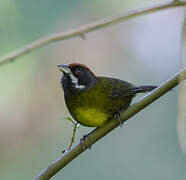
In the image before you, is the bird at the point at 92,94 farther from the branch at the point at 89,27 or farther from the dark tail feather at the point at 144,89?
the branch at the point at 89,27

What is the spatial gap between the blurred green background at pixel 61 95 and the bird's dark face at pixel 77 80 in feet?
3.94

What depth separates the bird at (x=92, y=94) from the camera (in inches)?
120

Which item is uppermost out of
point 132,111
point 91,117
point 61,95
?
point 132,111

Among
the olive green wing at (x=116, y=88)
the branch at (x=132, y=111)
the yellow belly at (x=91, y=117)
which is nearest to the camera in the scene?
the branch at (x=132, y=111)

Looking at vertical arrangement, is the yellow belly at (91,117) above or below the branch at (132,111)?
below

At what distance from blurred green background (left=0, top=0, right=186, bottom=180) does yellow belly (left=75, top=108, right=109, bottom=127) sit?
1.27 metres

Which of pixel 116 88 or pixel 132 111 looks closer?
pixel 132 111

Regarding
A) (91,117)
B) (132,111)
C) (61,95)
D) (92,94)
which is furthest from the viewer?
(61,95)

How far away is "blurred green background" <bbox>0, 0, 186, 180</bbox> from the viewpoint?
168 inches

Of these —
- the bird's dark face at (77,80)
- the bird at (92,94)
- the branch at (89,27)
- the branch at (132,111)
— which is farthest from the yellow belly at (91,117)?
the branch at (89,27)

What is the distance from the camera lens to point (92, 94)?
320 cm

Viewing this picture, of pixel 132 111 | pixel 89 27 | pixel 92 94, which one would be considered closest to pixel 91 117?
pixel 92 94

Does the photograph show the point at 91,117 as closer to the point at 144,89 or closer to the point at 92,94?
the point at 92,94

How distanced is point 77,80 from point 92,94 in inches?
7.6
